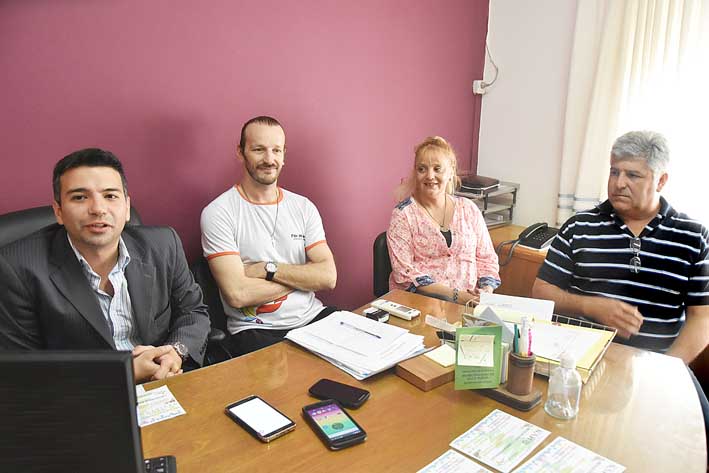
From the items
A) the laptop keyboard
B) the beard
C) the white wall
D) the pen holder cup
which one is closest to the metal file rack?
the white wall

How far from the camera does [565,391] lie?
1212mm

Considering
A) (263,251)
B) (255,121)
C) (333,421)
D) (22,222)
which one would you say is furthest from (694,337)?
(22,222)

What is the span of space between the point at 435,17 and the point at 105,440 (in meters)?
3.14

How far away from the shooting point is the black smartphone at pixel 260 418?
1.12 metres

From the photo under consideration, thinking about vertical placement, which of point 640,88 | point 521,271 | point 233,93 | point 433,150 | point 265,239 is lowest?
point 521,271

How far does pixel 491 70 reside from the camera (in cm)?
356

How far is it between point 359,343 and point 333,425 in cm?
38

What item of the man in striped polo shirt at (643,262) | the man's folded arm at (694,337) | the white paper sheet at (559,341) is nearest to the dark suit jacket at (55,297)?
the white paper sheet at (559,341)

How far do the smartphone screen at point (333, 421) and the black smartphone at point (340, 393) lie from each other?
0.03 metres

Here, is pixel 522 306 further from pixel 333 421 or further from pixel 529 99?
pixel 529 99

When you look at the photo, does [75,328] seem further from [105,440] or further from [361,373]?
[105,440]

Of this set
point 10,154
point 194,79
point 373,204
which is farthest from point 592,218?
point 10,154

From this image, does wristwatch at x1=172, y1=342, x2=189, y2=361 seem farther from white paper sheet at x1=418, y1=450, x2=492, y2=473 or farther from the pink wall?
white paper sheet at x1=418, y1=450, x2=492, y2=473

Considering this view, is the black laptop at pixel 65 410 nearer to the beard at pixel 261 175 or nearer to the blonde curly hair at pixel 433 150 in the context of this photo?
the beard at pixel 261 175
